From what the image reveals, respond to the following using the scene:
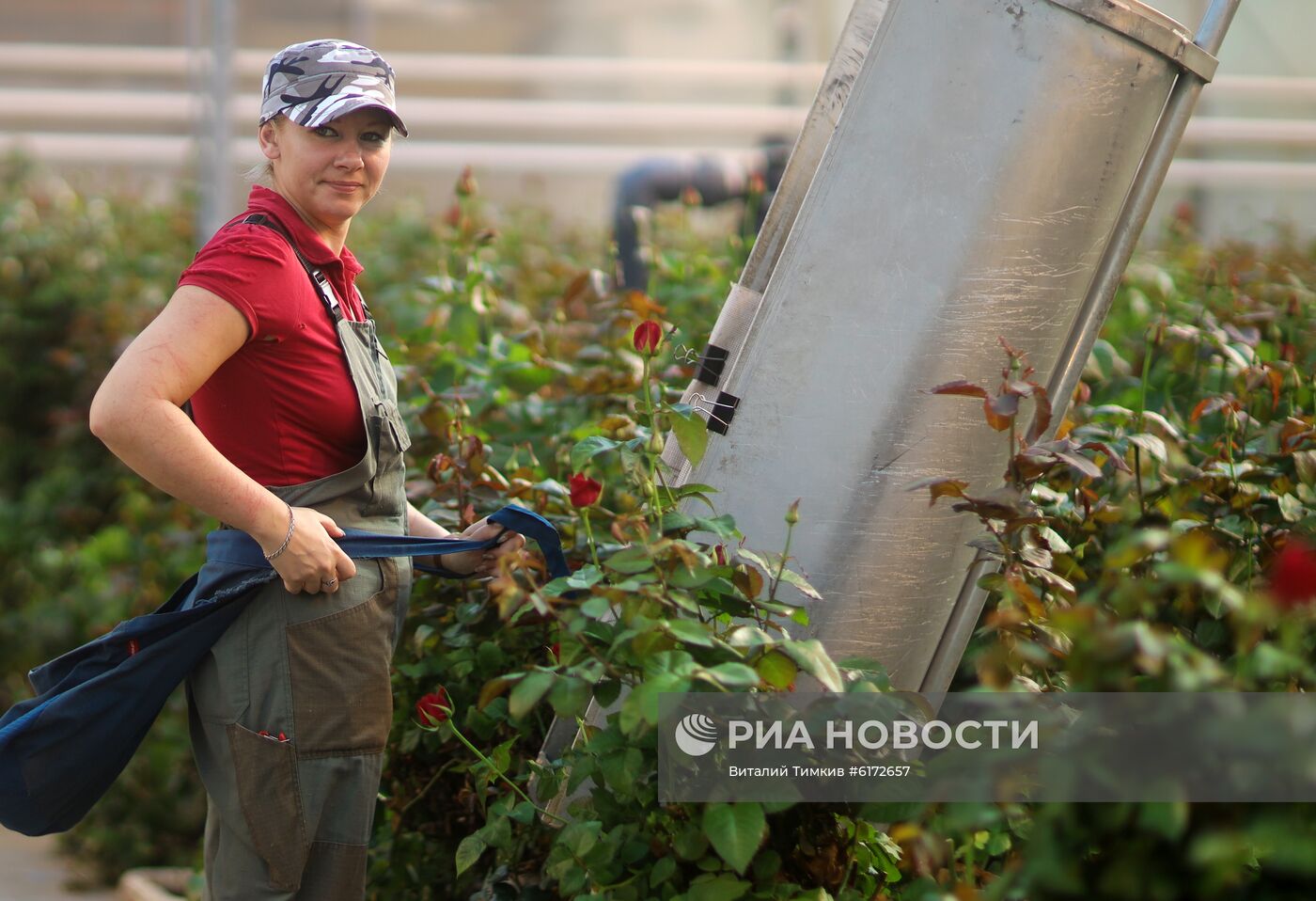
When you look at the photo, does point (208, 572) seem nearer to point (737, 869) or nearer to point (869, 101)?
point (737, 869)

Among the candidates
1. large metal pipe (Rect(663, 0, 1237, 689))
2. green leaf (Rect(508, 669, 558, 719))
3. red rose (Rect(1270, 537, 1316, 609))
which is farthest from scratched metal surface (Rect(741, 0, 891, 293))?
red rose (Rect(1270, 537, 1316, 609))

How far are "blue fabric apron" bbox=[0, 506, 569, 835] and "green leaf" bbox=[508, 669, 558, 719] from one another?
0.55 meters

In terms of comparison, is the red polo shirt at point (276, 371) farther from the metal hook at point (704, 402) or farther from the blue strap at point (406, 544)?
the metal hook at point (704, 402)

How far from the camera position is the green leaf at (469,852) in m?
1.95

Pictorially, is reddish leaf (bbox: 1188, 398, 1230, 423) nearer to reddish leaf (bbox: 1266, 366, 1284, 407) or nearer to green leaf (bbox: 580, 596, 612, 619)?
reddish leaf (bbox: 1266, 366, 1284, 407)

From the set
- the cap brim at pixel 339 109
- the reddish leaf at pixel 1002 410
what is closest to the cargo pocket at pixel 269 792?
the cap brim at pixel 339 109

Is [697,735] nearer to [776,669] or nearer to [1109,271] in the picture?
[776,669]

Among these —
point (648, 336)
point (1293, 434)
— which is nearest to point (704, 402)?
point (648, 336)

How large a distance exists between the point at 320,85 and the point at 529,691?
101 cm

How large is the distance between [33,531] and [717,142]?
7628mm

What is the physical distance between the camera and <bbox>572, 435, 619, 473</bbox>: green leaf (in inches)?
75.5

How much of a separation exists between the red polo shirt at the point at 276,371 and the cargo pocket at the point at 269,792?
39cm

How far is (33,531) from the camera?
193 inches

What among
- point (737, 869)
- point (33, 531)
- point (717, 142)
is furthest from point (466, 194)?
point (717, 142)
